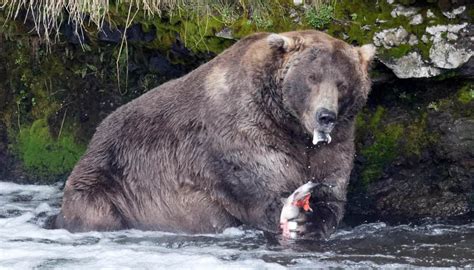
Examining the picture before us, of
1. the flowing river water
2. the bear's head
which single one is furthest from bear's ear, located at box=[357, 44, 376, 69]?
the flowing river water

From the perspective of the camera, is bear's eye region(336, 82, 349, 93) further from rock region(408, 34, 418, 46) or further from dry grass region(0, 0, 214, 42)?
dry grass region(0, 0, 214, 42)

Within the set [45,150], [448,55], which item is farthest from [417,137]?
[45,150]

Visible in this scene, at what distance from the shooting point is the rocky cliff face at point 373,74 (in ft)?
30.9

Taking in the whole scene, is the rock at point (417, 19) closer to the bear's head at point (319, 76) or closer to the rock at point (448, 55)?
the rock at point (448, 55)

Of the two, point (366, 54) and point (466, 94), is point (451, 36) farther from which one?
point (366, 54)

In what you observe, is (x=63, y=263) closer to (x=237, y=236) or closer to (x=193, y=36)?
(x=237, y=236)

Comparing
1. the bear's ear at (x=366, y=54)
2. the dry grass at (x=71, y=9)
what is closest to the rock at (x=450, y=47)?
the bear's ear at (x=366, y=54)

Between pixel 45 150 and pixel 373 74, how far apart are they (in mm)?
3774

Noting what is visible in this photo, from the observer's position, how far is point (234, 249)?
27.2 feet

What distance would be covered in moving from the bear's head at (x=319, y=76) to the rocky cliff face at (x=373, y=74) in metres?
0.81

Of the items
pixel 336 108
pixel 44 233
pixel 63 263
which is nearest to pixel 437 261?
pixel 336 108

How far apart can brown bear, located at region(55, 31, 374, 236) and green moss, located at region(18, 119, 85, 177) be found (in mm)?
1877

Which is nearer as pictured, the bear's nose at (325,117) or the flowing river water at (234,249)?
the flowing river water at (234,249)

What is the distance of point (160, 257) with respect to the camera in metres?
8.02
